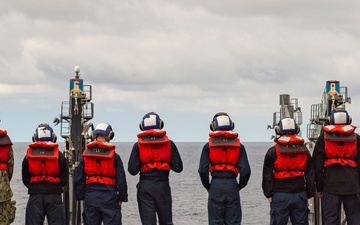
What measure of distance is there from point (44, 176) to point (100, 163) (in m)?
1.20

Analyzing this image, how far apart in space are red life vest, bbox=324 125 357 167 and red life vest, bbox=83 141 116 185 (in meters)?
3.99

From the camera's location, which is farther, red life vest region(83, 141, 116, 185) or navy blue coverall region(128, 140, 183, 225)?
navy blue coverall region(128, 140, 183, 225)

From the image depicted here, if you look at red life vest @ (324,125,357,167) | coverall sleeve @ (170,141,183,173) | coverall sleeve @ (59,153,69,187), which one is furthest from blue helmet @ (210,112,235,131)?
coverall sleeve @ (59,153,69,187)

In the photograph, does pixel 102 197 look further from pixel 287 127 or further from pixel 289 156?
pixel 287 127

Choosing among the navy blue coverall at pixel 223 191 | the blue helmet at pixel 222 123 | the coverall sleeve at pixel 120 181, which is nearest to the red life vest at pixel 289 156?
the navy blue coverall at pixel 223 191

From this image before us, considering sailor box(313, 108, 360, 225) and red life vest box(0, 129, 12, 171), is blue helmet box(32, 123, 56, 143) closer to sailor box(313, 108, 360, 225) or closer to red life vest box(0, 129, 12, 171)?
red life vest box(0, 129, 12, 171)

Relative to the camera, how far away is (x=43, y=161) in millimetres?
14906

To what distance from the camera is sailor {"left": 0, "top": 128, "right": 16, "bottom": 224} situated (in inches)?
559

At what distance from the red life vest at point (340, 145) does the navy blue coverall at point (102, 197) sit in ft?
12.6

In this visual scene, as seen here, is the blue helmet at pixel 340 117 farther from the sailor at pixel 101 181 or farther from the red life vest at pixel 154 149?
the sailor at pixel 101 181

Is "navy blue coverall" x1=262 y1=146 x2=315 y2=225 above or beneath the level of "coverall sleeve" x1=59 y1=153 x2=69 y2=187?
beneath

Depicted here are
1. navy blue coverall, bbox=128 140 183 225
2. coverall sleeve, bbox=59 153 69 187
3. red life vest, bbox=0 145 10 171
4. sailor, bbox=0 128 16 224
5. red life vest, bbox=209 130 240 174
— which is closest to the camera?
sailor, bbox=0 128 16 224

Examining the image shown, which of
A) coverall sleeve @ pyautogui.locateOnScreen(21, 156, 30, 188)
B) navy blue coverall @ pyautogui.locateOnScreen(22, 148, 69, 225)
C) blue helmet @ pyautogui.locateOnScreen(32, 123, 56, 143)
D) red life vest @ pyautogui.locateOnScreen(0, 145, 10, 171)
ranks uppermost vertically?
blue helmet @ pyautogui.locateOnScreen(32, 123, 56, 143)

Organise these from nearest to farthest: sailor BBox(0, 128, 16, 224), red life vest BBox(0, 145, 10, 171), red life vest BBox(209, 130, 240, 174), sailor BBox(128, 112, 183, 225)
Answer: sailor BBox(0, 128, 16, 224), red life vest BBox(0, 145, 10, 171), red life vest BBox(209, 130, 240, 174), sailor BBox(128, 112, 183, 225)
